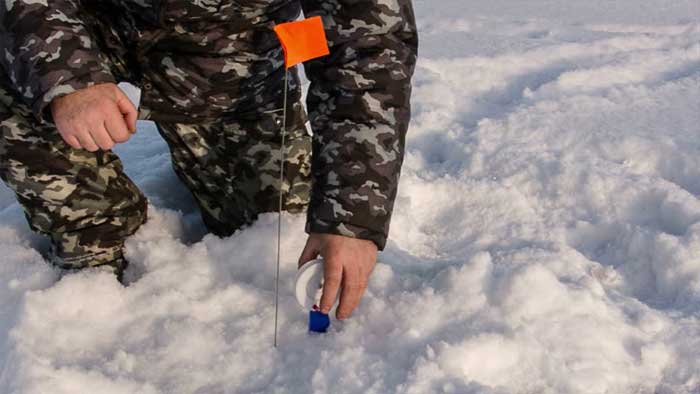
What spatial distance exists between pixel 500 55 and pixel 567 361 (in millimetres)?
1903

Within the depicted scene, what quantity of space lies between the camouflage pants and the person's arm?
0.36 meters

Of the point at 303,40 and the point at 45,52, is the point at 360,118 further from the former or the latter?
the point at 45,52

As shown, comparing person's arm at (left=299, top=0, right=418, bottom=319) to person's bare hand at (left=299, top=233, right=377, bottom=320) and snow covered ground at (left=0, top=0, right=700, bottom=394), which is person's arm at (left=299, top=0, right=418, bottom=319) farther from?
snow covered ground at (left=0, top=0, right=700, bottom=394)

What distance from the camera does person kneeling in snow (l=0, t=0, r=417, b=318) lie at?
131cm

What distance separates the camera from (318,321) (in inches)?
53.4

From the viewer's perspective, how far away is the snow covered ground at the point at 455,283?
1277 mm

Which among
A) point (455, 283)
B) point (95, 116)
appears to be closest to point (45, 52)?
point (95, 116)

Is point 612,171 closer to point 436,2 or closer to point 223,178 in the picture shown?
point 223,178

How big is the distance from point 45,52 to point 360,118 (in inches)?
23.9

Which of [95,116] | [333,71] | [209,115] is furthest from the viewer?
[209,115]

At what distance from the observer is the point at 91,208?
164 cm

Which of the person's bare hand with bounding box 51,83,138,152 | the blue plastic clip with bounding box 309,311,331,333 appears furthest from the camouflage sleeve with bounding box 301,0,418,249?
the person's bare hand with bounding box 51,83,138,152

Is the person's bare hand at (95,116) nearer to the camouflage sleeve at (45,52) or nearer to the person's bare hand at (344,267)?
the camouflage sleeve at (45,52)

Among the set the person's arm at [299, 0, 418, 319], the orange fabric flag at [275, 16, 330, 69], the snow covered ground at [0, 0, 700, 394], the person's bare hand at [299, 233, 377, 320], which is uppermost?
the orange fabric flag at [275, 16, 330, 69]
